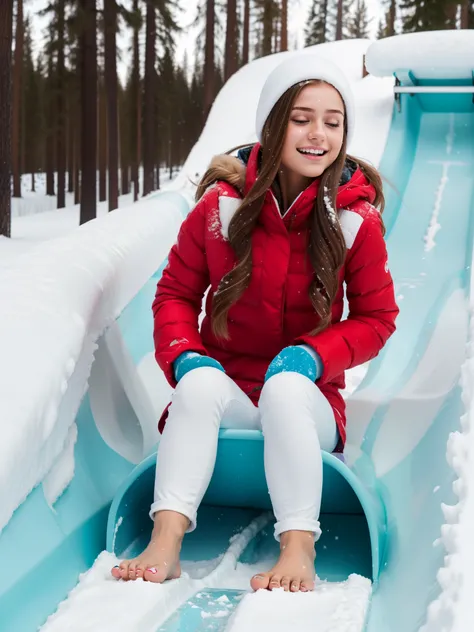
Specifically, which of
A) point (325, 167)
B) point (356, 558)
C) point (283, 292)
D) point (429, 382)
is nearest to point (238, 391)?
point (283, 292)

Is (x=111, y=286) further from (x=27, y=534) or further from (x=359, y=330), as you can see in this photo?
(x=27, y=534)

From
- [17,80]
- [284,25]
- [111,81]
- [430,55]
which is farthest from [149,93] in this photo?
[430,55]

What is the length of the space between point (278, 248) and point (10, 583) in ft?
2.98

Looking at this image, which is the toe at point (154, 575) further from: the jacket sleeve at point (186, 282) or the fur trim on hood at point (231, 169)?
the fur trim on hood at point (231, 169)

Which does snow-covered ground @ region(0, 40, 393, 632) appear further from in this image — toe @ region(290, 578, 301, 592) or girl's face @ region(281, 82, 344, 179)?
girl's face @ region(281, 82, 344, 179)

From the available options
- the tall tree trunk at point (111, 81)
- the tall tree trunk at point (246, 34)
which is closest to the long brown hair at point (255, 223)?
the tall tree trunk at point (111, 81)

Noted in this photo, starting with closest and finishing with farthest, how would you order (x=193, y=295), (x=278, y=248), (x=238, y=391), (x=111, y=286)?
1. (x=238, y=391)
2. (x=278, y=248)
3. (x=193, y=295)
4. (x=111, y=286)

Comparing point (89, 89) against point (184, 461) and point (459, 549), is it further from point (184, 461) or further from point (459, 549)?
point (459, 549)

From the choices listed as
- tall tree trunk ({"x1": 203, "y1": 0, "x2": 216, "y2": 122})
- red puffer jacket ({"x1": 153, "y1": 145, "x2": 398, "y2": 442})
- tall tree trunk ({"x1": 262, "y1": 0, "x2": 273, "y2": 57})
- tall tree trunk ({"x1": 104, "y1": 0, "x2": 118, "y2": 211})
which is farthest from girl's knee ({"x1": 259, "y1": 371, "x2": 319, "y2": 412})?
tall tree trunk ({"x1": 262, "y1": 0, "x2": 273, "y2": 57})

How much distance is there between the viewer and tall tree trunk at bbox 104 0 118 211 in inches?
466

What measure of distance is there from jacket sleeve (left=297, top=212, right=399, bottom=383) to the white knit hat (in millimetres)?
304

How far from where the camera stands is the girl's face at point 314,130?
70.3 inches

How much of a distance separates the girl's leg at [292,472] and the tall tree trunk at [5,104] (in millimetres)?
7292

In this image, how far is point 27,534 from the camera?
144 cm
